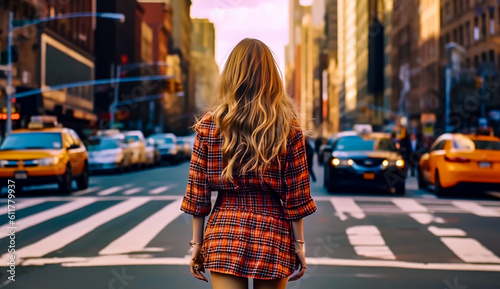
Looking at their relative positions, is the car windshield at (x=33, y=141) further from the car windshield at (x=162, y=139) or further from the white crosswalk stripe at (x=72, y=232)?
the car windshield at (x=162, y=139)

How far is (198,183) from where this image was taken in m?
3.71

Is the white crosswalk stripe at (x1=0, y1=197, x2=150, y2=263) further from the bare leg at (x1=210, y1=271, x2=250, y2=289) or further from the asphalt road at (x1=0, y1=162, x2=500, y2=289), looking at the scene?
the bare leg at (x1=210, y1=271, x2=250, y2=289)

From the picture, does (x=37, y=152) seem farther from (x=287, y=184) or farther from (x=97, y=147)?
(x=287, y=184)

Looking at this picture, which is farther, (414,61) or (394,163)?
(414,61)

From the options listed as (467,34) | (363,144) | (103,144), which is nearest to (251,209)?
(363,144)

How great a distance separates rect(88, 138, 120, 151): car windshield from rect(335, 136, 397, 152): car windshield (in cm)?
1337

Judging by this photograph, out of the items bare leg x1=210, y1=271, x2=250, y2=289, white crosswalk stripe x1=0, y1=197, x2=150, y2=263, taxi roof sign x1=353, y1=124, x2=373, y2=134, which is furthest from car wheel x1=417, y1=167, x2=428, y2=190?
bare leg x1=210, y1=271, x2=250, y2=289

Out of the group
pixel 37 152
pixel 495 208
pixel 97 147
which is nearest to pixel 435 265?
pixel 495 208

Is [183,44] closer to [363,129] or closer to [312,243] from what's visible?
[363,129]

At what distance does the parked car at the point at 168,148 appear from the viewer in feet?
137

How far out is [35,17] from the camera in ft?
176

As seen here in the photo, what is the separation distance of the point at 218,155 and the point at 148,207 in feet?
Answer: 39.9

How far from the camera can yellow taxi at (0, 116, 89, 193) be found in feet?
61.3

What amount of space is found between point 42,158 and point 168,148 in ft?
76.5
